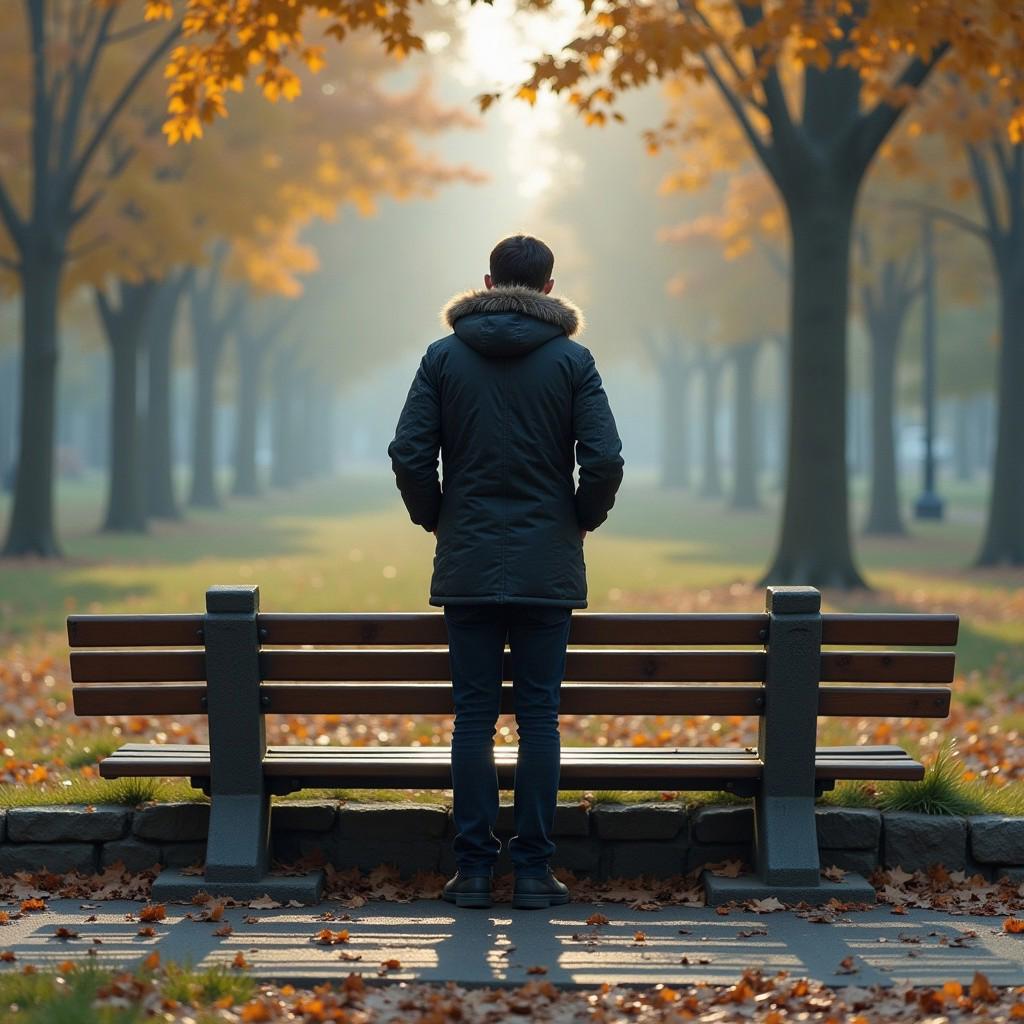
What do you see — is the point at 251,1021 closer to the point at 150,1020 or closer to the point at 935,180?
the point at 150,1020

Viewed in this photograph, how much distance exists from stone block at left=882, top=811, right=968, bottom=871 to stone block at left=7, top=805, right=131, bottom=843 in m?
2.60

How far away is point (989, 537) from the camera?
20.0 m

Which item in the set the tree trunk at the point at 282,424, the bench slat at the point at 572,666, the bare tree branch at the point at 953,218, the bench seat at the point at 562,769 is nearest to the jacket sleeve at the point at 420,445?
the bench slat at the point at 572,666

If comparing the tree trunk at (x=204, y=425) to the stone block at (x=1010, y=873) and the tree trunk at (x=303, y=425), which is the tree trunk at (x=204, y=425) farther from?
the stone block at (x=1010, y=873)

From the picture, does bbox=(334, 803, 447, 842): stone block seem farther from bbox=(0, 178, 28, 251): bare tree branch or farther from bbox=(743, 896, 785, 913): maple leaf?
bbox=(0, 178, 28, 251): bare tree branch

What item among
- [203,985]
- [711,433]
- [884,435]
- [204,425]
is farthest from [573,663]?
[711,433]

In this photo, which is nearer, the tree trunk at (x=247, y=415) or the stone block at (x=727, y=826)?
the stone block at (x=727, y=826)

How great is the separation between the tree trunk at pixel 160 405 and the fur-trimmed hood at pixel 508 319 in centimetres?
2435

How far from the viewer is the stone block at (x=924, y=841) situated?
564cm

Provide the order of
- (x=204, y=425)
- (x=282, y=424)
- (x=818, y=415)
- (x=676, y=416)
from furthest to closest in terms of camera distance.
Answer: (x=676, y=416)
(x=282, y=424)
(x=204, y=425)
(x=818, y=415)

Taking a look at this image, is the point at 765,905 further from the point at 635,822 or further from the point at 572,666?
the point at 572,666

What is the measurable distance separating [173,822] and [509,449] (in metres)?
1.77

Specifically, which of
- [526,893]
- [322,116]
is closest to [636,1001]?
[526,893]

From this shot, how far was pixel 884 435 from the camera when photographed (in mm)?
28047
